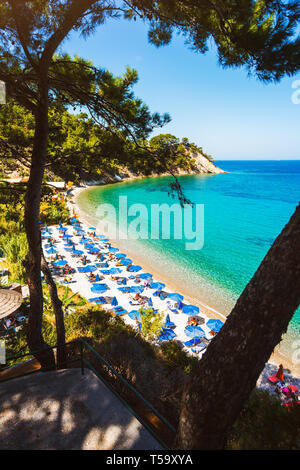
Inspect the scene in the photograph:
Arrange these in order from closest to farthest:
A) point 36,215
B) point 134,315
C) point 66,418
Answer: point 66,418, point 36,215, point 134,315

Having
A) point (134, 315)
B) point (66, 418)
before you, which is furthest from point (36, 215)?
point (134, 315)

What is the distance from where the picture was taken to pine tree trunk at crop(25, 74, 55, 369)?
16.3 feet

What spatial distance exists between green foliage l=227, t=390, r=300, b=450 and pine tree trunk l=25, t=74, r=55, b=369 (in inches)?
159

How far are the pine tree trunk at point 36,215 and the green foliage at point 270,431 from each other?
4.03m

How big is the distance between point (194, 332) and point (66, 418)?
31.0ft

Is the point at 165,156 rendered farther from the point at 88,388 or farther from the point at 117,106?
the point at 88,388

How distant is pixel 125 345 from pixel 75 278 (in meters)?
11.6

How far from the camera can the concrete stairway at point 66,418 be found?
10.8 ft

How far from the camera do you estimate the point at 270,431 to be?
12.6 feet

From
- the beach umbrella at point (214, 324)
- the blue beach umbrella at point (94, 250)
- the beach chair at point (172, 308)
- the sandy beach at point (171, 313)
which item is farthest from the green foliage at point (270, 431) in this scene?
the blue beach umbrella at point (94, 250)

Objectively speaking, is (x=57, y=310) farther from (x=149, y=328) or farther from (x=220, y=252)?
(x=220, y=252)

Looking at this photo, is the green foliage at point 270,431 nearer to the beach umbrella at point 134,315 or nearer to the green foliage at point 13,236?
the green foliage at point 13,236

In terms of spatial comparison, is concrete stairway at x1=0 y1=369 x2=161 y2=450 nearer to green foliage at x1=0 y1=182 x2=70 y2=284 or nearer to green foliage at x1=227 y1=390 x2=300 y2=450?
green foliage at x1=227 y1=390 x2=300 y2=450

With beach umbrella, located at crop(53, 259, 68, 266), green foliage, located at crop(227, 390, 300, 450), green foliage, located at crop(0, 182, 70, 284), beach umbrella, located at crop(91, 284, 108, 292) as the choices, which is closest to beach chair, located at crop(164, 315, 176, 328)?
beach umbrella, located at crop(91, 284, 108, 292)
